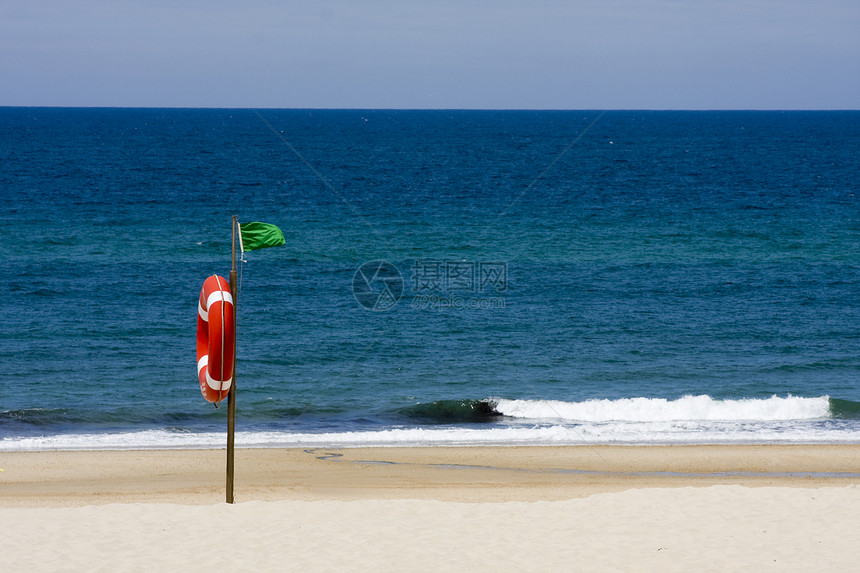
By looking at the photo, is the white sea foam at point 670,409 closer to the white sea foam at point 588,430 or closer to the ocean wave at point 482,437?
the white sea foam at point 588,430

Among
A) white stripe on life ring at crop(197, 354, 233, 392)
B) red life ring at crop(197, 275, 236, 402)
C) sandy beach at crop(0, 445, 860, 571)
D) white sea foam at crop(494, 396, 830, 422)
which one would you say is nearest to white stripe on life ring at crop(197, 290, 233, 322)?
red life ring at crop(197, 275, 236, 402)

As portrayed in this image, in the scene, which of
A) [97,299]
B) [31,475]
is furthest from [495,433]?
[97,299]

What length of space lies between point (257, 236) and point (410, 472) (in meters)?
6.45

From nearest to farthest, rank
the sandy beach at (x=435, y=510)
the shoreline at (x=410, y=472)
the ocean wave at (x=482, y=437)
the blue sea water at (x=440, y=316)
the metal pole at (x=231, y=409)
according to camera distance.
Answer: the sandy beach at (x=435, y=510) < the metal pole at (x=231, y=409) < the shoreline at (x=410, y=472) < the ocean wave at (x=482, y=437) < the blue sea water at (x=440, y=316)

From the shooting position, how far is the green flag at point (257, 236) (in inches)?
516

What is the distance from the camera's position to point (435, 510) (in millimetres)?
13633

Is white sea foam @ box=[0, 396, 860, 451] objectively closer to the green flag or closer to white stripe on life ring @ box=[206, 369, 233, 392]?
white stripe on life ring @ box=[206, 369, 233, 392]

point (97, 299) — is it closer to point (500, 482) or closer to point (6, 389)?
point (6, 389)

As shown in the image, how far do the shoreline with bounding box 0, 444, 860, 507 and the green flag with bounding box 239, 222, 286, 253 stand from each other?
486cm

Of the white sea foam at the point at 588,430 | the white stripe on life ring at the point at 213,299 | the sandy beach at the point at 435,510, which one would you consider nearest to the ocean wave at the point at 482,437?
the white sea foam at the point at 588,430

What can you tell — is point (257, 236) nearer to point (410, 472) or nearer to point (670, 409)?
point (410, 472)

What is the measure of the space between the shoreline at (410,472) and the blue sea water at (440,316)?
1172mm

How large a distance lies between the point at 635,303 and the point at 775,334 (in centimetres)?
560

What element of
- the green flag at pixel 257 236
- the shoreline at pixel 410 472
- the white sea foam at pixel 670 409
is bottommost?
the shoreline at pixel 410 472
